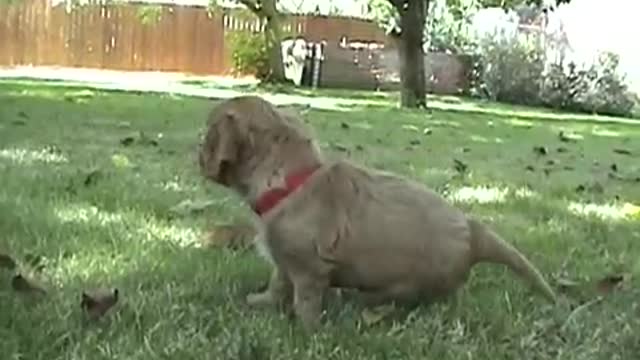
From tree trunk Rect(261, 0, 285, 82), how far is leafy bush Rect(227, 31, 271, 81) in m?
0.25

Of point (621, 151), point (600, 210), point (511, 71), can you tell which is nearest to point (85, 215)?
point (600, 210)

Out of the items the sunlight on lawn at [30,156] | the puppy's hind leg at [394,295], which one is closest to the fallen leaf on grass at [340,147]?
the sunlight on lawn at [30,156]

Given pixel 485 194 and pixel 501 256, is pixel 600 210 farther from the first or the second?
pixel 501 256

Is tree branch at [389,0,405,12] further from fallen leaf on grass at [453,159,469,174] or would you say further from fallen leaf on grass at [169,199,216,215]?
fallen leaf on grass at [169,199,216,215]

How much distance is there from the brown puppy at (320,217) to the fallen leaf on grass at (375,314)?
0.10ft

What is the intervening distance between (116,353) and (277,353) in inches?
13.9

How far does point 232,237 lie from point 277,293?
34.8 inches

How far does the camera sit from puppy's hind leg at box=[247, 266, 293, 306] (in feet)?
10.8

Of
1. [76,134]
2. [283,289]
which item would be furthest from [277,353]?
[76,134]

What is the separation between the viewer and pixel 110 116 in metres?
11.7

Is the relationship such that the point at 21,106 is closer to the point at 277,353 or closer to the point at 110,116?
the point at 110,116

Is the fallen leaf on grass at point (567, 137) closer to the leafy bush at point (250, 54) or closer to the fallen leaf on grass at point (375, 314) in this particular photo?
the fallen leaf on grass at point (375, 314)

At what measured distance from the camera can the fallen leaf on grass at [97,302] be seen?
3041mm

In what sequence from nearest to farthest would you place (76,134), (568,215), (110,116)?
(568,215)
(76,134)
(110,116)
